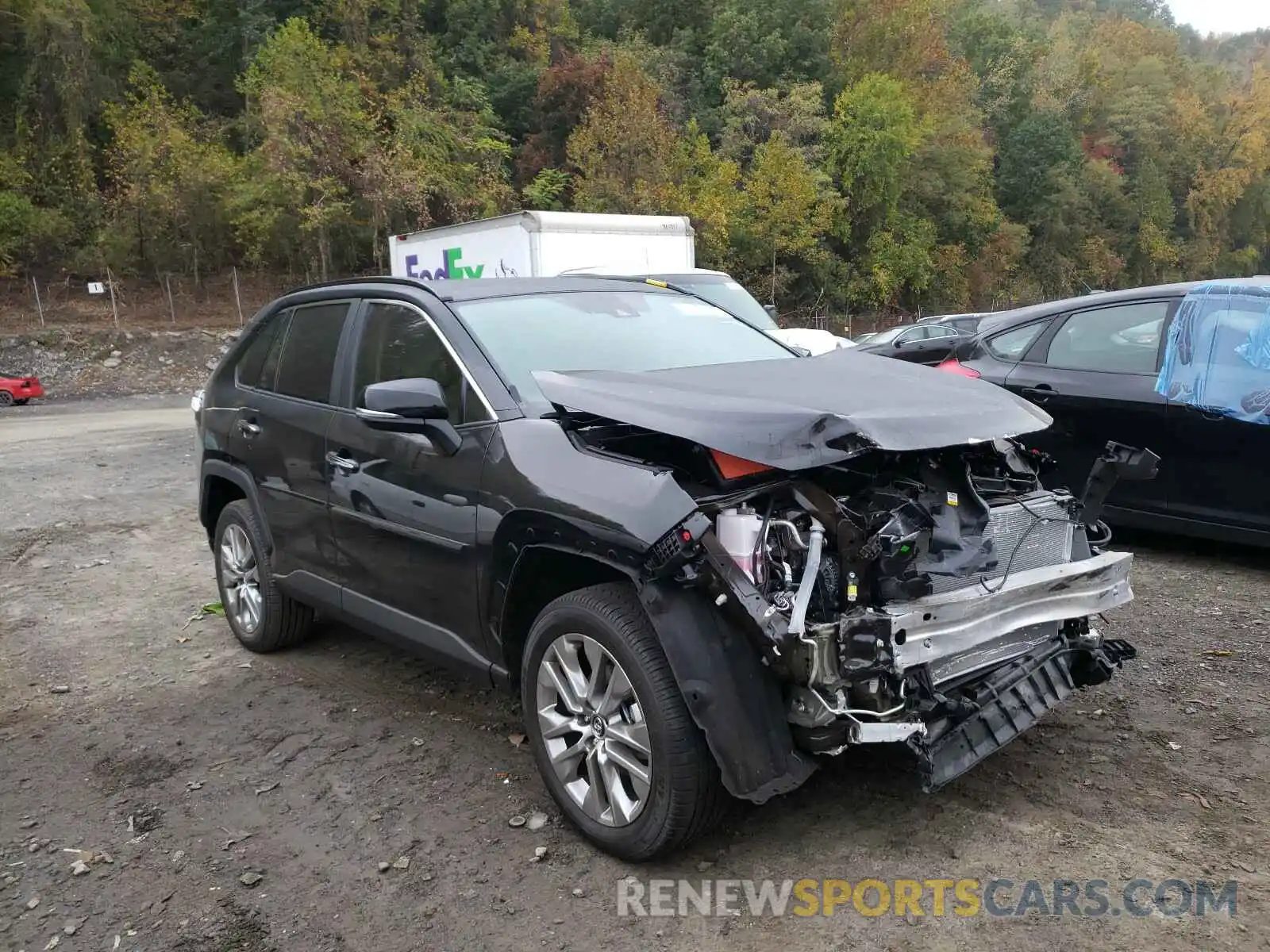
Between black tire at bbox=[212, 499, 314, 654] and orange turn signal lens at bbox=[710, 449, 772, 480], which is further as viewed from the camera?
black tire at bbox=[212, 499, 314, 654]

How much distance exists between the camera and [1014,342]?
20.5 ft

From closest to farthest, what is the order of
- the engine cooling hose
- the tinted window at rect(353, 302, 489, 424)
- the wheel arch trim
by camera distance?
the engine cooling hose → the tinted window at rect(353, 302, 489, 424) → the wheel arch trim

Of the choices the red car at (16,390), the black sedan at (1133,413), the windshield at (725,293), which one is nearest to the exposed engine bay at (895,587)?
the black sedan at (1133,413)

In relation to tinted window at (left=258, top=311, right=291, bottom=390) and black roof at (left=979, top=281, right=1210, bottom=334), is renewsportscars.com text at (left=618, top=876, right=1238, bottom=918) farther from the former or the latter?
black roof at (left=979, top=281, right=1210, bottom=334)

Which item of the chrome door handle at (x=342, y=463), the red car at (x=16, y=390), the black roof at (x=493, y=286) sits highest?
the black roof at (x=493, y=286)

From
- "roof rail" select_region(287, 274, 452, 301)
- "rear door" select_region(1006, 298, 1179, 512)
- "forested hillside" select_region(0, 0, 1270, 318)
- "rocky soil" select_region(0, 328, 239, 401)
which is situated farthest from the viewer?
"forested hillside" select_region(0, 0, 1270, 318)

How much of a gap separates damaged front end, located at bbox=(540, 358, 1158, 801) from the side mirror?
0.47 meters

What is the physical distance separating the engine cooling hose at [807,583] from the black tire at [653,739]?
1.32 ft

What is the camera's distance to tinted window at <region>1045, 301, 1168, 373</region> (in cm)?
559

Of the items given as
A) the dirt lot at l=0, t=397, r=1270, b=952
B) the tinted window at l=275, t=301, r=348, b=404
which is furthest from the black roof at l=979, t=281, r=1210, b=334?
the tinted window at l=275, t=301, r=348, b=404

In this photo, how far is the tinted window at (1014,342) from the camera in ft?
20.2

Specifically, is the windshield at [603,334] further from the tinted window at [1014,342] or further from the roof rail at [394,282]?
the tinted window at [1014,342]

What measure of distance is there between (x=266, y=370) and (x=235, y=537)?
922mm

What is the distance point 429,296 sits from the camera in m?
3.87
